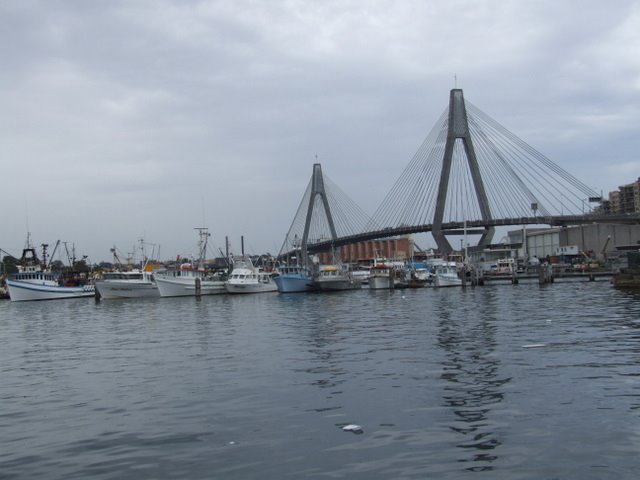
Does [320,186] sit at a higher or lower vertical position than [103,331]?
higher

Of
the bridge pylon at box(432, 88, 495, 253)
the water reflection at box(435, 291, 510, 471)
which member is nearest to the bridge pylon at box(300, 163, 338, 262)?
the bridge pylon at box(432, 88, 495, 253)

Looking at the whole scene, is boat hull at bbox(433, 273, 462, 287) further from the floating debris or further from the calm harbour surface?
the floating debris

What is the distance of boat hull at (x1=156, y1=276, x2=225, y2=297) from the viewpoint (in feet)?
266

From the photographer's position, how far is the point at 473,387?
15445 mm

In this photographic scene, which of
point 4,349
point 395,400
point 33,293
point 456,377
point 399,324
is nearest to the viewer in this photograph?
point 395,400

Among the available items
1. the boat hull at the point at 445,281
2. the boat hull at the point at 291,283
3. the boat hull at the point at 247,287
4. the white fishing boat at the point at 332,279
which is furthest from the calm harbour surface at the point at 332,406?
the boat hull at the point at 445,281

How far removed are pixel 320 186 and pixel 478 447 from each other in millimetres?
115402

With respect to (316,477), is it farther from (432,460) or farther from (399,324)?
(399,324)

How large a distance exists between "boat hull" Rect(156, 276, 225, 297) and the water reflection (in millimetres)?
56320

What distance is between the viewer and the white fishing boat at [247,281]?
274 ft

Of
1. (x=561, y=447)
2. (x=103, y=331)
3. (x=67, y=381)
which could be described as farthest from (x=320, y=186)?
(x=561, y=447)

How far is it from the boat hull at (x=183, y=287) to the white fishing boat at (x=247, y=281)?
197 centimetres

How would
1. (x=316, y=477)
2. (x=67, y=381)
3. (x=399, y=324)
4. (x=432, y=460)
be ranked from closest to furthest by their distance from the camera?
(x=316, y=477), (x=432, y=460), (x=67, y=381), (x=399, y=324)

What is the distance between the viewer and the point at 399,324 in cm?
3250
